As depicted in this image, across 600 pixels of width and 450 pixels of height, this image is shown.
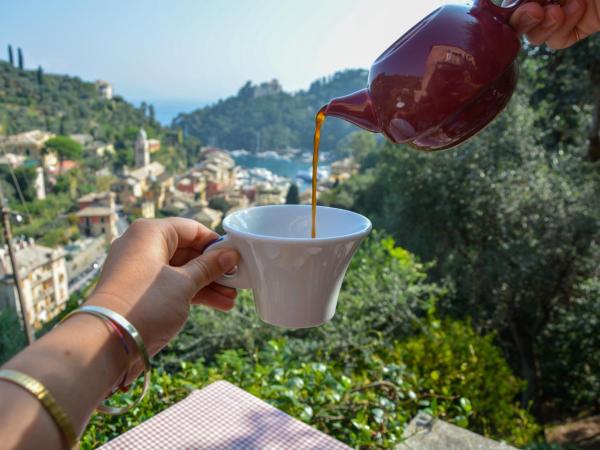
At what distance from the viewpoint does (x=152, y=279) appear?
78cm

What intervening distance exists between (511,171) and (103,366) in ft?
16.8

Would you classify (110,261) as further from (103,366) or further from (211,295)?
(211,295)

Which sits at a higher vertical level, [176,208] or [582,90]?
[582,90]

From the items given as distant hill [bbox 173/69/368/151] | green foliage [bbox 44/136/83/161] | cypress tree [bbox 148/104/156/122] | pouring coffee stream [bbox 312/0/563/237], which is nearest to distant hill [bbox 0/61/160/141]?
green foliage [bbox 44/136/83/161]

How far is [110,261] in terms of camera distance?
78 cm

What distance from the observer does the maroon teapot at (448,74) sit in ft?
2.54

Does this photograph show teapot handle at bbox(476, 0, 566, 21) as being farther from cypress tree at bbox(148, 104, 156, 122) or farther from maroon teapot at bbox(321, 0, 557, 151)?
cypress tree at bbox(148, 104, 156, 122)

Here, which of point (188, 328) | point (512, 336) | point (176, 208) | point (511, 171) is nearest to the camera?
point (188, 328)

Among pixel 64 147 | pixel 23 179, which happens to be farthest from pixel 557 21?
pixel 64 147

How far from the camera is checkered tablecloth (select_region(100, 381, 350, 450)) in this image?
113 cm

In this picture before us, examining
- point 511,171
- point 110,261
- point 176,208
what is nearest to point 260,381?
point 110,261

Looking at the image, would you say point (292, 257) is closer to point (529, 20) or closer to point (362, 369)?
point (529, 20)

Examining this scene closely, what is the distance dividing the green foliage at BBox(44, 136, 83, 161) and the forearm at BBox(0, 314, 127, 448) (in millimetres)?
21386

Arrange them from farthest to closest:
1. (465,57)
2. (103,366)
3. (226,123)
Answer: (226,123) < (465,57) < (103,366)
